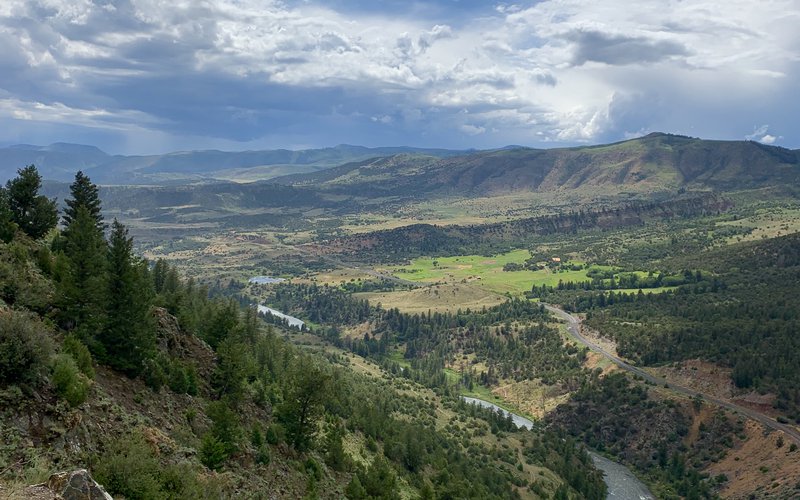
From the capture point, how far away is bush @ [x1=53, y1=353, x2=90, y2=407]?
25344mm

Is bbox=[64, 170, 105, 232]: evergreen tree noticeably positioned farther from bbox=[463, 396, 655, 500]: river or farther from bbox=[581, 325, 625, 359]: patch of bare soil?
bbox=[581, 325, 625, 359]: patch of bare soil

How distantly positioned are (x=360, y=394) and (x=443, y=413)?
30.1 m

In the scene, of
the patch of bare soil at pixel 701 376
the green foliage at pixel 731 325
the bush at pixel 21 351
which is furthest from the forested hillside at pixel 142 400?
the green foliage at pixel 731 325

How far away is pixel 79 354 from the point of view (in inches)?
1168

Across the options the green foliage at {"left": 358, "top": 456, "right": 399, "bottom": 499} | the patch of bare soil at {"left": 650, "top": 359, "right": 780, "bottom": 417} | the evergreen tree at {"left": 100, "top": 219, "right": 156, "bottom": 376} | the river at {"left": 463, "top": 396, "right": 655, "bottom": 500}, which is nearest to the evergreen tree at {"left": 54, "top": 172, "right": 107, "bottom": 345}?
the evergreen tree at {"left": 100, "top": 219, "right": 156, "bottom": 376}

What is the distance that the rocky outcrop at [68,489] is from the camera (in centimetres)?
1800

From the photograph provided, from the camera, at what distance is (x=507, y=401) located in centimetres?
15450

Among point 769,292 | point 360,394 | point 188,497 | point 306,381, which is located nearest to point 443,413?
point 360,394

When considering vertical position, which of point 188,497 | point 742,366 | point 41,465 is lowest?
point 742,366

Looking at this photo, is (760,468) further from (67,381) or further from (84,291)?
(67,381)

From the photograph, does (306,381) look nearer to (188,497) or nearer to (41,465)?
(188,497)

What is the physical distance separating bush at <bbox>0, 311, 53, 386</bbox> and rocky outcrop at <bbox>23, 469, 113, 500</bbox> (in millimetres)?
7272

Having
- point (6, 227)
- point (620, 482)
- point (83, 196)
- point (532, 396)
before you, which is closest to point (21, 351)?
point (6, 227)

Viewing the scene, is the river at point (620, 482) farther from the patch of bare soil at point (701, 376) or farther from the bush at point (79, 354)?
the bush at point (79, 354)
